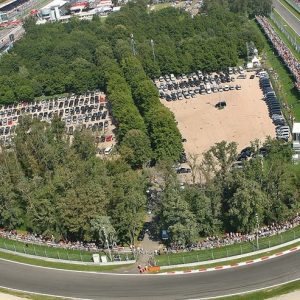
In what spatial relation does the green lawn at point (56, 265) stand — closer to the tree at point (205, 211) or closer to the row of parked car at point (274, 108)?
the tree at point (205, 211)

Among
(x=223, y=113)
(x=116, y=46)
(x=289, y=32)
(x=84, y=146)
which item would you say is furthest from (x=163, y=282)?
(x=289, y=32)

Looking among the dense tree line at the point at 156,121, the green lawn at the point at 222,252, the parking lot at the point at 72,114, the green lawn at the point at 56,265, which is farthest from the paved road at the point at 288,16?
the green lawn at the point at 56,265

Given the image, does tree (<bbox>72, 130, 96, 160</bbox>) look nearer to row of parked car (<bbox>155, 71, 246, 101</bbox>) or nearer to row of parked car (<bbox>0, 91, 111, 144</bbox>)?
row of parked car (<bbox>0, 91, 111, 144</bbox>)

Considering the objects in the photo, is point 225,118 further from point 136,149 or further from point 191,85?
point 136,149

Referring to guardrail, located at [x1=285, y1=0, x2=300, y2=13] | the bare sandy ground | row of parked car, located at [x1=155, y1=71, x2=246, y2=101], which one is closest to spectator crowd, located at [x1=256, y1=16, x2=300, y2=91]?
the bare sandy ground

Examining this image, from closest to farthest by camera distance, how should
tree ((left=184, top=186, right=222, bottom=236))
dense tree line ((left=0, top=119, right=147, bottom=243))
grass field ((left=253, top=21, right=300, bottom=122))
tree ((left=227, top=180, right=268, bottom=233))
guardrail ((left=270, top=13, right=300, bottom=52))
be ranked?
tree ((left=227, top=180, right=268, bottom=233)) → tree ((left=184, top=186, right=222, bottom=236)) → dense tree line ((left=0, top=119, right=147, bottom=243)) → grass field ((left=253, top=21, right=300, bottom=122)) → guardrail ((left=270, top=13, right=300, bottom=52))

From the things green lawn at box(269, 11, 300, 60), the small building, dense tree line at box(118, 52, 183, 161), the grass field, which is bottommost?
green lawn at box(269, 11, 300, 60)

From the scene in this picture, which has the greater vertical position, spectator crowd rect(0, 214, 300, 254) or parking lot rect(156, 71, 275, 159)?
spectator crowd rect(0, 214, 300, 254)

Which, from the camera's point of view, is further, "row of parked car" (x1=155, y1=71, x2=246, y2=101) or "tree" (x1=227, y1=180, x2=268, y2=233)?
"row of parked car" (x1=155, y1=71, x2=246, y2=101)
